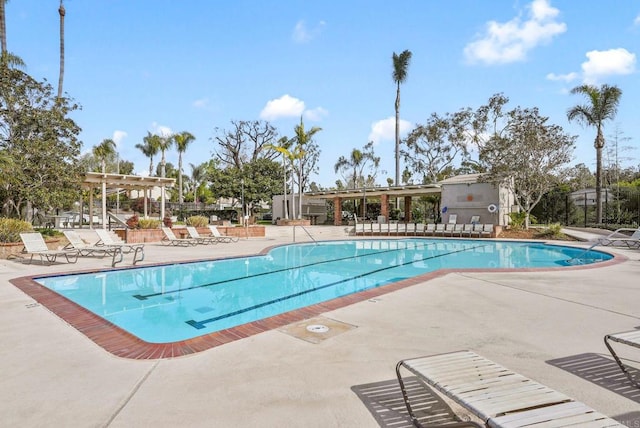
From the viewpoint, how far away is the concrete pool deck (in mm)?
2475

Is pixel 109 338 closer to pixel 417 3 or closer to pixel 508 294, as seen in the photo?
pixel 508 294

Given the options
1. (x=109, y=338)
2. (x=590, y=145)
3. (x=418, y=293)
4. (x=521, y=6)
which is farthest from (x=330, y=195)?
(x=109, y=338)

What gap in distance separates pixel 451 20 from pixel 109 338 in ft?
45.4

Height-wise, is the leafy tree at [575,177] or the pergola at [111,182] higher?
the leafy tree at [575,177]

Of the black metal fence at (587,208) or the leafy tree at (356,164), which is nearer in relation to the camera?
the black metal fence at (587,208)

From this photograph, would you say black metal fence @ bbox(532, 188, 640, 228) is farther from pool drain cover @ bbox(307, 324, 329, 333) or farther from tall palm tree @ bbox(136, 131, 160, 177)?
tall palm tree @ bbox(136, 131, 160, 177)

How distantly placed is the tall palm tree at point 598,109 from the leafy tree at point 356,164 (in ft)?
91.7

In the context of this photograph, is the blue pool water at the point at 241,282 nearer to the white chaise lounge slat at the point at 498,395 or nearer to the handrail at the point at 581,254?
the handrail at the point at 581,254

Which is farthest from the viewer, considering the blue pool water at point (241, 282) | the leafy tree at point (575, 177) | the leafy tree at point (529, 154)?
the leafy tree at point (575, 177)

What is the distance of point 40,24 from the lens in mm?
17188

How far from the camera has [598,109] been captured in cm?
2036

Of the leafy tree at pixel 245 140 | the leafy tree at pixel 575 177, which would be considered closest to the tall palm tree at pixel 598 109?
the leafy tree at pixel 575 177

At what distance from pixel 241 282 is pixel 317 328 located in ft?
15.3

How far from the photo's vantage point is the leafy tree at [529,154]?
61.5ft
